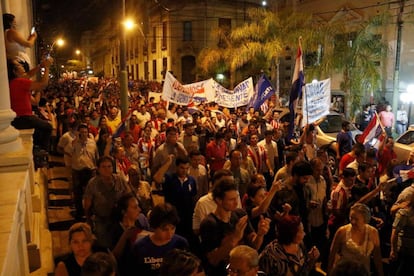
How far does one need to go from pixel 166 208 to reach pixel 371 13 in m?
25.3

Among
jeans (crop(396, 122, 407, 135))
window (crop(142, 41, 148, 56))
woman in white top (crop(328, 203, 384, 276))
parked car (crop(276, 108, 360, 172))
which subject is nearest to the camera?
woman in white top (crop(328, 203, 384, 276))

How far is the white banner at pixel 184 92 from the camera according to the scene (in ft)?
42.3

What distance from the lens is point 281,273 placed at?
11.9ft

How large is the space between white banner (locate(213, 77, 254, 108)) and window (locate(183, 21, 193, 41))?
28.5 meters

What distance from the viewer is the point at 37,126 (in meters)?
5.88

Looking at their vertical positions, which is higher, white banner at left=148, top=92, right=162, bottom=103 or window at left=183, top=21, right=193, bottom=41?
window at left=183, top=21, right=193, bottom=41

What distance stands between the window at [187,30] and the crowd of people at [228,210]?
3330cm

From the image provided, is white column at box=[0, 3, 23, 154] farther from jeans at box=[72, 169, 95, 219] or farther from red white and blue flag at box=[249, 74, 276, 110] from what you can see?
red white and blue flag at box=[249, 74, 276, 110]

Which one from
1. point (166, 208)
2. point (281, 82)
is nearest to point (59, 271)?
point (166, 208)

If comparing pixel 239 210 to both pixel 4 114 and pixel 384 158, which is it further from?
pixel 384 158

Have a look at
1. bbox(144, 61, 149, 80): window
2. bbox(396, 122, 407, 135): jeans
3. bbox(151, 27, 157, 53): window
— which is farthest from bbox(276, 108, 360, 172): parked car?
bbox(144, 61, 149, 80): window

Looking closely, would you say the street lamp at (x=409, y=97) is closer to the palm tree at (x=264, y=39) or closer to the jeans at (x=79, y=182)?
the palm tree at (x=264, y=39)

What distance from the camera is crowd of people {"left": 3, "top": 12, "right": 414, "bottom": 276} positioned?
3.65 meters

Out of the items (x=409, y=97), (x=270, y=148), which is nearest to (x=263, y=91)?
(x=270, y=148)
